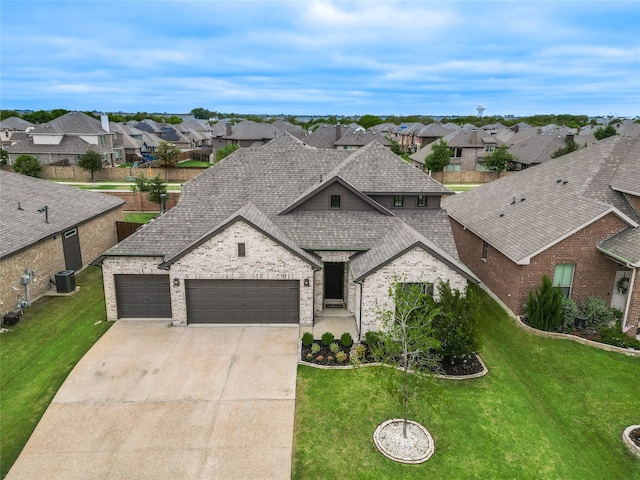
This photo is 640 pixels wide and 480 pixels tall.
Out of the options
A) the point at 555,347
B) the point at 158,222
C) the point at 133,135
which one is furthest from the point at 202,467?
the point at 133,135

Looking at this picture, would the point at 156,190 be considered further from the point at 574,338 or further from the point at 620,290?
the point at 620,290

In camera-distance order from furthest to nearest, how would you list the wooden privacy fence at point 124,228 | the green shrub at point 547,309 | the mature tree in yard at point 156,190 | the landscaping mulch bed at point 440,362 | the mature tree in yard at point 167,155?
the mature tree in yard at point 167,155
the mature tree in yard at point 156,190
the wooden privacy fence at point 124,228
the green shrub at point 547,309
the landscaping mulch bed at point 440,362

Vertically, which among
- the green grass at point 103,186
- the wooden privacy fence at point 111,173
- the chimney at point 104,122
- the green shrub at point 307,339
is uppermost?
the chimney at point 104,122

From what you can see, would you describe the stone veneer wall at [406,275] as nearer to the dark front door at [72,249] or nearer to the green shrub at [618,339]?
the green shrub at [618,339]

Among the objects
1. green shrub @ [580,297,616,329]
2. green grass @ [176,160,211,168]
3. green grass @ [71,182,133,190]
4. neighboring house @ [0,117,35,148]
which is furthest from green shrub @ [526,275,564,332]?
neighboring house @ [0,117,35,148]

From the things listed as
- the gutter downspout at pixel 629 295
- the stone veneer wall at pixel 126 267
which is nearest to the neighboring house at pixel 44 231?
the stone veneer wall at pixel 126 267

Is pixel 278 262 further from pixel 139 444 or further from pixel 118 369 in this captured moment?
pixel 139 444

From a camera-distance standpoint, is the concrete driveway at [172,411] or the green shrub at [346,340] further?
→ the green shrub at [346,340]

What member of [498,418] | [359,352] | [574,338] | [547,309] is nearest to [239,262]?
[359,352]
